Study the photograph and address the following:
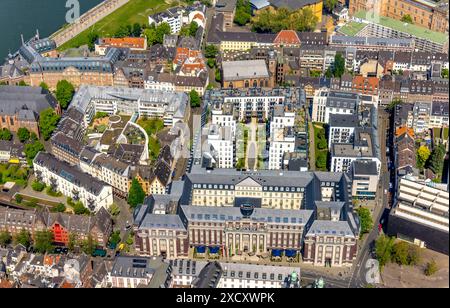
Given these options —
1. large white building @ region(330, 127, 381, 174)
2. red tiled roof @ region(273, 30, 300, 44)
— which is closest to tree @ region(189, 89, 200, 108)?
red tiled roof @ region(273, 30, 300, 44)

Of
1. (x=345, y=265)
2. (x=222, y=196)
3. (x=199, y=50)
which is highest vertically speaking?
(x=199, y=50)

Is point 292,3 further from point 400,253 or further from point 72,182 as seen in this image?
point 400,253

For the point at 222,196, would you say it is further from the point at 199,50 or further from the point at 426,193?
the point at 199,50

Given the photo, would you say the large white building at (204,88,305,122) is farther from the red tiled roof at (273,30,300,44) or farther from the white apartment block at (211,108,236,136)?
the red tiled roof at (273,30,300,44)

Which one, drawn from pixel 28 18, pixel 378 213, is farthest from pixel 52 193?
pixel 28 18

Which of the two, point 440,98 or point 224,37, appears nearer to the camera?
point 440,98

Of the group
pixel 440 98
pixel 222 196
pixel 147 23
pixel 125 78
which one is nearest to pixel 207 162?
pixel 222 196

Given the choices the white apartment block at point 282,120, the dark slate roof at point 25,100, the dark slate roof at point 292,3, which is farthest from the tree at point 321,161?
the dark slate roof at point 292,3
